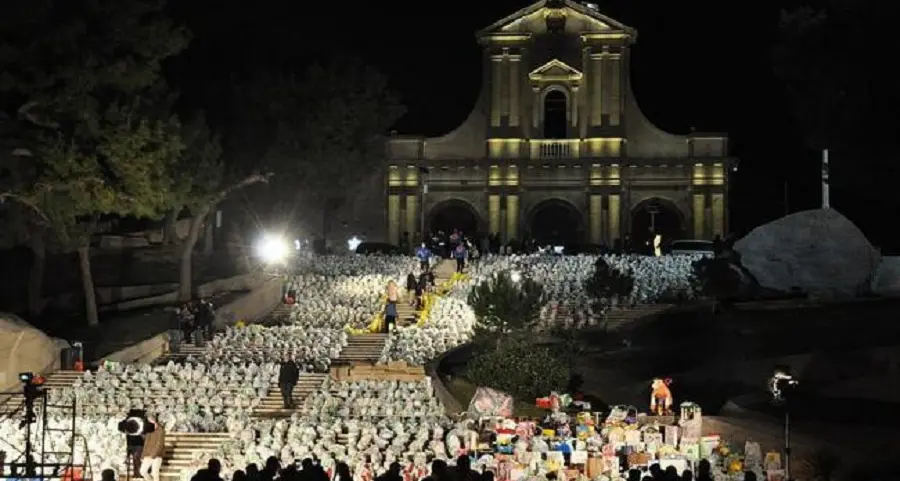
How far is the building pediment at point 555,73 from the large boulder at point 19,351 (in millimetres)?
34413

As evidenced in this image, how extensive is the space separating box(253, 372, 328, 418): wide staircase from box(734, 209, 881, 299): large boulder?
1435 cm

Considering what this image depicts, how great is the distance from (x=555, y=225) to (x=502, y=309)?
3332cm

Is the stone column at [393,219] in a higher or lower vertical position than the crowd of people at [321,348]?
higher

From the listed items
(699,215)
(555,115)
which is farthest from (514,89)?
(699,215)

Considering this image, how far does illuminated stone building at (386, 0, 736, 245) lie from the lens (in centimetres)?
5616

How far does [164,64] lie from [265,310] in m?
10.3

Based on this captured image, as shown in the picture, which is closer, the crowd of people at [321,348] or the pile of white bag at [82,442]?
the pile of white bag at [82,442]

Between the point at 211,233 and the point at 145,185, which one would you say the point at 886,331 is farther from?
the point at 211,233

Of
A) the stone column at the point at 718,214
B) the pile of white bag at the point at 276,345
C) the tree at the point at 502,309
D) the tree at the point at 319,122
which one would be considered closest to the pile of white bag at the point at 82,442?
the pile of white bag at the point at 276,345

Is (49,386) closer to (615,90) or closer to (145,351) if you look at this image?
(145,351)

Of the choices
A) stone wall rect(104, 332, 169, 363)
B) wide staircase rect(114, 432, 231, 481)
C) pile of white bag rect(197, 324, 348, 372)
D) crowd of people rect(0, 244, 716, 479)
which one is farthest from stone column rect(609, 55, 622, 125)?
wide staircase rect(114, 432, 231, 481)

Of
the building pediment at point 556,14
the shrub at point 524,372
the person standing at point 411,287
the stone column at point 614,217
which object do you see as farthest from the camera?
the stone column at point 614,217

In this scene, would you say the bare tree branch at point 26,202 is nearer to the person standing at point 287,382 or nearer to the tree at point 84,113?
the tree at point 84,113

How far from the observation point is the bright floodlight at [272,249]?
4514 centimetres
